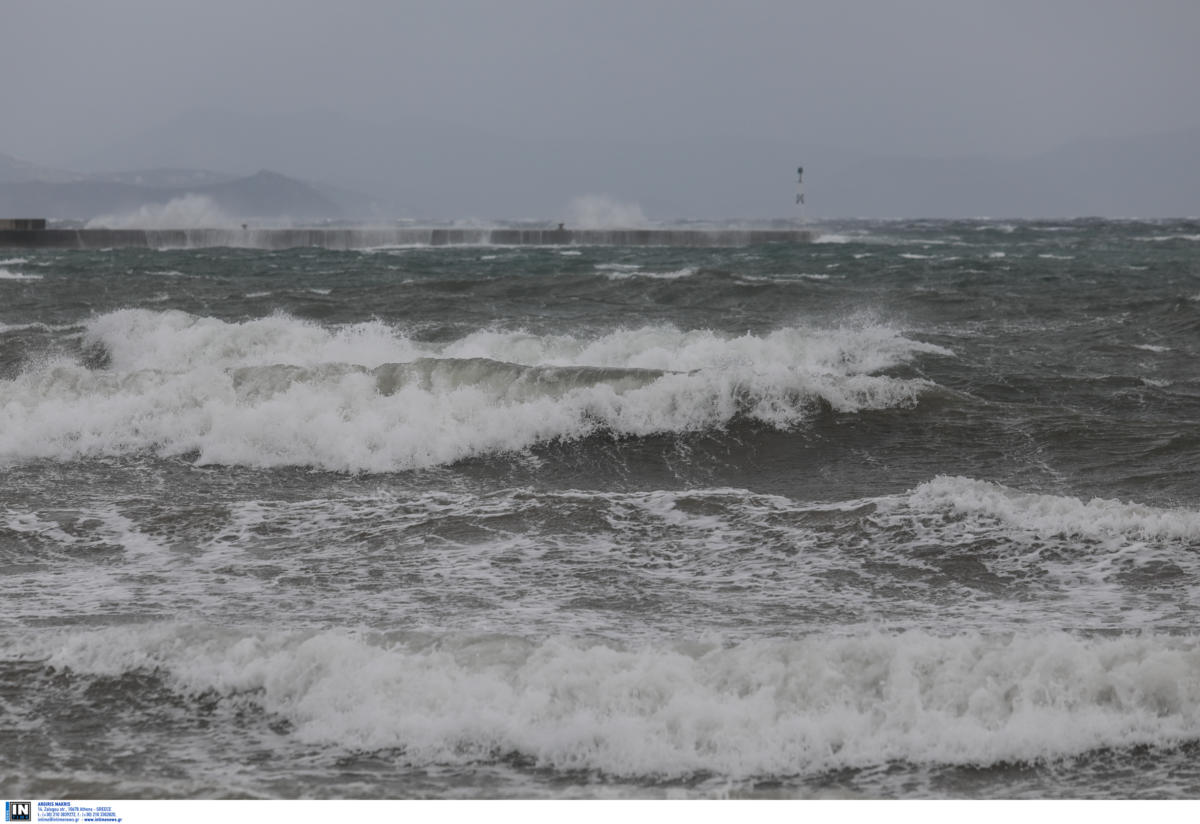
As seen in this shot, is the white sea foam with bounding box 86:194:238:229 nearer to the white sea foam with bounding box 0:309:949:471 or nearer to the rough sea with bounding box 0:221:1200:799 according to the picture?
the rough sea with bounding box 0:221:1200:799

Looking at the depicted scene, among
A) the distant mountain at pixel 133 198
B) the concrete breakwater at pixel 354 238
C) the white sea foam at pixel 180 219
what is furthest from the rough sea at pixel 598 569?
the distant mountain at pixel 133 198

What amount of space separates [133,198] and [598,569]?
18591 centimetres

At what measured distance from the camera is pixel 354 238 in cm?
5222

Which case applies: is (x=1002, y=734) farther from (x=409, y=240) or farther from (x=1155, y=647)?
(x=409, y=240)

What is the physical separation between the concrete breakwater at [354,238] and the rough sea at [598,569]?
35.8 meters

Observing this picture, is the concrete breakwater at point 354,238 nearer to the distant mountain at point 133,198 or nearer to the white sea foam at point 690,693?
the white sea foam at point 690,693

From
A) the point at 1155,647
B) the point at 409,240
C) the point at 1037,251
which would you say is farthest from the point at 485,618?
the point at 409,240

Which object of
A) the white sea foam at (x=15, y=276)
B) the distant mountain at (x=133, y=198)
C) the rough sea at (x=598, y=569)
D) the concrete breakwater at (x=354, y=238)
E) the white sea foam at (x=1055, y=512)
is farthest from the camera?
the distant mountain at (x=133, y=198)

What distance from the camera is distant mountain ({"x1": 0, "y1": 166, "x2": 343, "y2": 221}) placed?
16375 centimetres

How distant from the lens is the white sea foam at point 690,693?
4941mm

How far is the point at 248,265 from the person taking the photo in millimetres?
36469

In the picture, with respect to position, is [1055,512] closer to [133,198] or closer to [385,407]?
[385,407]

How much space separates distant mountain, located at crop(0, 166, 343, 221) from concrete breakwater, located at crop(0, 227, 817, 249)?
104 m

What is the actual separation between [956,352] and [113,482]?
10.6m
